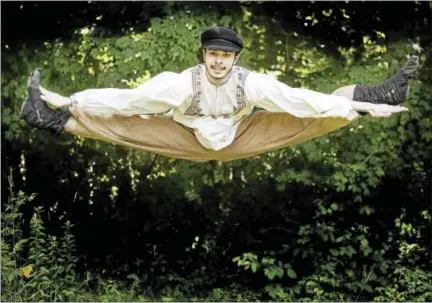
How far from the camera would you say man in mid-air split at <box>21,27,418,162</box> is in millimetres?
4156

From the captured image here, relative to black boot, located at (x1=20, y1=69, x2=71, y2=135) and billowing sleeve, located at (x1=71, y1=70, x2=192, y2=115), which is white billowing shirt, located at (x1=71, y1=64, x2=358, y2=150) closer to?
billowing sleeve, located at (x1=71, y1=70, x2=192, y2=115)

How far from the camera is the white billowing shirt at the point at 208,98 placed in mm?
4141

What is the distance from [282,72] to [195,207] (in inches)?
52.1

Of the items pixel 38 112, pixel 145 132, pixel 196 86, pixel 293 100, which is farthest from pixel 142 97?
pixel 293 100

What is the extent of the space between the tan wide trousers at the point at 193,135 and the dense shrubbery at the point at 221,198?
1675mm

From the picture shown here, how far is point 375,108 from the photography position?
418cm

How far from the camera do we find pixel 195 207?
7414mm

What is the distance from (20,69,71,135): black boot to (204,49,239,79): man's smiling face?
0.66 metres

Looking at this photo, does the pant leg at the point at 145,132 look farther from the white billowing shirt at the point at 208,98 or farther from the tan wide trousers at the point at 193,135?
the white billowing shirt at the point at 208,98

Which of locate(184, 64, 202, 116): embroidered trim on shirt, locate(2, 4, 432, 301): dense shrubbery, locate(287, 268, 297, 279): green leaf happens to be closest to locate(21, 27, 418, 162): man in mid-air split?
locate(184, 64, 202, 116): embroidered trim on shirt

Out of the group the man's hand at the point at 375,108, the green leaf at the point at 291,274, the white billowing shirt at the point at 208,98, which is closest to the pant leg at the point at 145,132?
the white billowing shirt at the point at 208,98

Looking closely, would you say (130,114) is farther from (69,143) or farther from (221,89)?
(69,143)

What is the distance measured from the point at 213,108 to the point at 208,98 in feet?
0.23

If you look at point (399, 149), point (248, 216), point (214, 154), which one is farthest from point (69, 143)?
point (214, 154)
